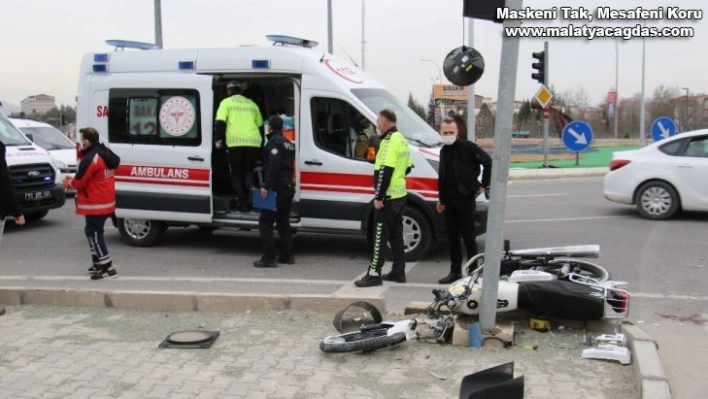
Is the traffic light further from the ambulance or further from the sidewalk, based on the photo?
the sidewalk

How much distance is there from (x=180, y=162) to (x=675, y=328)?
20.7 ft

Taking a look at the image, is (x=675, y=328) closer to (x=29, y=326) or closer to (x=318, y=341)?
(x=318, y=341)

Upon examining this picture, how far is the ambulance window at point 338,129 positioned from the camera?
29.0 ft

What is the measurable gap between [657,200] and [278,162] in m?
6.94

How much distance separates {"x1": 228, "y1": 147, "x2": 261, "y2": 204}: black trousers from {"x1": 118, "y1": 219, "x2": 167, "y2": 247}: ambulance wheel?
1412 millimetres

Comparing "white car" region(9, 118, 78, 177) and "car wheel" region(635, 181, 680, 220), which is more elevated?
"white car" region(9, 118, 78, 177)

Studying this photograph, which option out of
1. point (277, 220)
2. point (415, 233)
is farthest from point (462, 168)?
point (277, 220)

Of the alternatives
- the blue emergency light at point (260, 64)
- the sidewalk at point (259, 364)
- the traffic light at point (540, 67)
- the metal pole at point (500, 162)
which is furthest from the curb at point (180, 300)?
the traffic light at point (540, 67)

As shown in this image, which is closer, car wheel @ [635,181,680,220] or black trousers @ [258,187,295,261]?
black trousers @ [258,187,295,261]

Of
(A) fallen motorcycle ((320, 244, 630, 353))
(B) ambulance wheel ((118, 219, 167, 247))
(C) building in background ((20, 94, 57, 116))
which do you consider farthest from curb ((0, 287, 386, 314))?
(C) building in background ((20, 94, 57, 116))

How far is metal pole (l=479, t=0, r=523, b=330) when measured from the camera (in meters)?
4.87

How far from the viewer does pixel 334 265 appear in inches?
347

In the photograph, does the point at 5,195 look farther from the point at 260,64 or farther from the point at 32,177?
the point at 32,177

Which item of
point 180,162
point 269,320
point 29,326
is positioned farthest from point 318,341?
point 180,162
